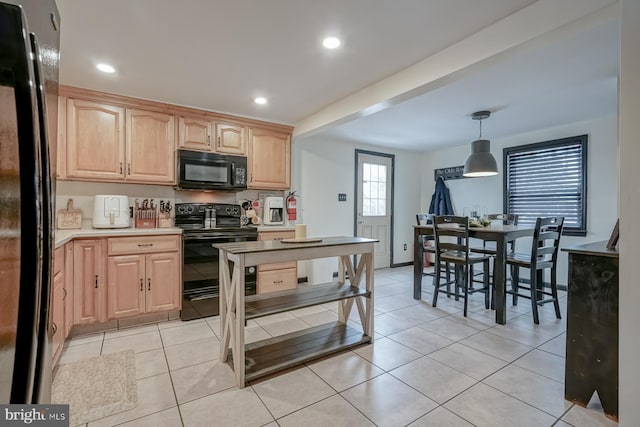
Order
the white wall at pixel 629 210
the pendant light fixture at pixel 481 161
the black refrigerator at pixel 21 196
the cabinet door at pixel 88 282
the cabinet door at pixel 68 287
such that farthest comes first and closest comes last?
the pendant light fixture at pixel 481 161, the cabinet door at pixel 88 282, the cabinet door at pixel 68 287, the white wall at pixel 629 210, the black refrigerator at pixel 21 196

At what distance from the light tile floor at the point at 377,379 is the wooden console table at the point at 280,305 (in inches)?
4.1

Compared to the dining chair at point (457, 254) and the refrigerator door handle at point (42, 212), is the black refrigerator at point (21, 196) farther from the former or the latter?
the dining chair at point (457, 254)

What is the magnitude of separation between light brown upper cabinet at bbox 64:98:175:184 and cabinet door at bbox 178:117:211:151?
89mm

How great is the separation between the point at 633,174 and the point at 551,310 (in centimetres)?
263

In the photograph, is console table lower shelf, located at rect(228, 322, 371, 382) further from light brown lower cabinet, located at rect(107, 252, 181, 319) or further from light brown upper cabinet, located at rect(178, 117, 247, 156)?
light brown upper cabinet, located at rect(178, 117, 247, 156)

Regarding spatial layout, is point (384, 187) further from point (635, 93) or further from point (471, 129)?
point (635, 93)

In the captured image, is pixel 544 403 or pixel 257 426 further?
pixel 544 403

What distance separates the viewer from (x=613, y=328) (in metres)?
1.68

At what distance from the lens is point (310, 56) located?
240 centimetres

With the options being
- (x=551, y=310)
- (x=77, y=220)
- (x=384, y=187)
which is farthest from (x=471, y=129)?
(x=77, y=220)

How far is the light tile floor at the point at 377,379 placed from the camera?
1716 millimetres

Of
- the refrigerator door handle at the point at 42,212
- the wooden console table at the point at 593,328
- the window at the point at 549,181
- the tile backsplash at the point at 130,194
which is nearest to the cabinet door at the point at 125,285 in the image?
the tile backsplash at the point at 130,194

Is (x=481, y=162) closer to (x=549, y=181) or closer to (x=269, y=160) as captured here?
(x=549, y=181)

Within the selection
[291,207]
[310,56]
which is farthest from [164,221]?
[310,56]
